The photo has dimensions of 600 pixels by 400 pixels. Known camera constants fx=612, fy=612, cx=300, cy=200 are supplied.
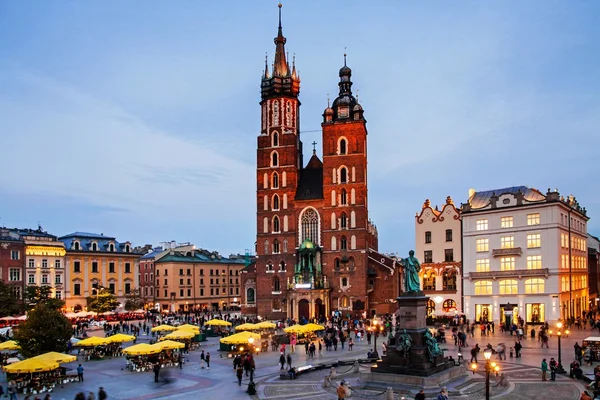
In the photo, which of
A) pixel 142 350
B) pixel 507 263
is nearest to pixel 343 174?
pixel 507 263

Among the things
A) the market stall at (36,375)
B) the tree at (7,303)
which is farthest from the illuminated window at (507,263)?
the tree at (7,303)

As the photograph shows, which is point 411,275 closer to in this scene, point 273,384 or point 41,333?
point 273,384

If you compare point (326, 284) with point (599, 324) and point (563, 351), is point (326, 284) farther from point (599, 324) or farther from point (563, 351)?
point (563, 351)

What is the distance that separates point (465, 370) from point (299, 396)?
8592 mm

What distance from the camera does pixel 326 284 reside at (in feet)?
244

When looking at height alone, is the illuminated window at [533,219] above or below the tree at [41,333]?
above

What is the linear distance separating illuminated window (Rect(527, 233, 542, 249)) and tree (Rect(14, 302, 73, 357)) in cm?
3937

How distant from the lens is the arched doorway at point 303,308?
74.0 m

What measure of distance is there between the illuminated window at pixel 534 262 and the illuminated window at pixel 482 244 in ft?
13.0

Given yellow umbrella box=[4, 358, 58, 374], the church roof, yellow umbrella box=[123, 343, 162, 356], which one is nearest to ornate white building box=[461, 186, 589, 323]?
the church roof

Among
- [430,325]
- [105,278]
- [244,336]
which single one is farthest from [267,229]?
[244,336]

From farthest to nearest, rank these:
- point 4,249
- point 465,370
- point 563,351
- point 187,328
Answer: point 4,249, point 187,328, point 563,351, point 465,370

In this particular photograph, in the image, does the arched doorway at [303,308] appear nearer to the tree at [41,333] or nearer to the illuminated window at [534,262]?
the illuminated window at [534,262]

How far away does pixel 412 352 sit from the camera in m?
27.7
